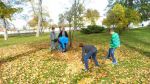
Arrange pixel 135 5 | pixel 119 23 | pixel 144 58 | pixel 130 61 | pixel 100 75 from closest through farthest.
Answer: pixel 100 75
pixel 130 61
pixel 144 58
pixel 119 23
pixel 135 5

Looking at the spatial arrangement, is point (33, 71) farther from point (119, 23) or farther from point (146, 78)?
point (119, 23)

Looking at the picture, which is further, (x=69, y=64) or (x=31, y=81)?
(x=69, y=64)

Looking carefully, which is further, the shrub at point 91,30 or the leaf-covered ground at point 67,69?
the shrub at point 91,30

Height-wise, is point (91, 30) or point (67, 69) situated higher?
point (91, 30)

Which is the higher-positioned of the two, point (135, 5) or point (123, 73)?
point (135, 5)

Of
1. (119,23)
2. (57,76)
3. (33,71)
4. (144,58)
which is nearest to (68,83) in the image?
(57,76)

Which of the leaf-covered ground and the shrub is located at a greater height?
the shrub

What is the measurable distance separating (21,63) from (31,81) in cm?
485

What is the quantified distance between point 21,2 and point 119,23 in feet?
59.3

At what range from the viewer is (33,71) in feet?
66.9

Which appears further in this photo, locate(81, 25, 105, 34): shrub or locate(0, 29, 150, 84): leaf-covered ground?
locate(81, 25, 105, 34): shrub

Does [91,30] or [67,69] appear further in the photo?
[91,30]

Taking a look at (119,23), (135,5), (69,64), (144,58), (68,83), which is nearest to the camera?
(68,83)

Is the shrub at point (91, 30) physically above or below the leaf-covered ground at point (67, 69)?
above
